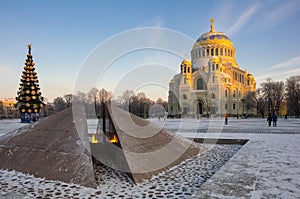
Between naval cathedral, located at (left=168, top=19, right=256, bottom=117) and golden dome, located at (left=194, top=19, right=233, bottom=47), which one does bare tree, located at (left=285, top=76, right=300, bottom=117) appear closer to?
naval cathedral, located at (left=168, top=19, right=256, bottom=117)

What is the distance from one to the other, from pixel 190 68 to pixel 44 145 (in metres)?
54.6

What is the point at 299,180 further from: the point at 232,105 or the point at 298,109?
the point at 232,105

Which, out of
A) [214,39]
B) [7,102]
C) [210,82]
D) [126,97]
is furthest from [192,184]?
[7,102]

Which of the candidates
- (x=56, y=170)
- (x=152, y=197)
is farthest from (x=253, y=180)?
(x=56, y=170)

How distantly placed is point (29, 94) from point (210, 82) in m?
40.4

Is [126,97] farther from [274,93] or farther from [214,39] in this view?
[214,39]

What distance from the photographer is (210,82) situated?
54.2 meters

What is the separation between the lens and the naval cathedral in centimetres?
5334

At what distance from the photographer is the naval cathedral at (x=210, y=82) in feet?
175

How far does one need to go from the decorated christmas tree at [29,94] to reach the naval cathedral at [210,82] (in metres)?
33.2

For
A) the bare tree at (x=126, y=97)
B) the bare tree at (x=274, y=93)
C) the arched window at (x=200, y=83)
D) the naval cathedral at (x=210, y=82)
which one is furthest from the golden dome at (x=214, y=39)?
the bare tree at (x=126, y=97)

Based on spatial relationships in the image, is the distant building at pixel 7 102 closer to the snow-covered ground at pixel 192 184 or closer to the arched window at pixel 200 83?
the arched window at pixel 200 83

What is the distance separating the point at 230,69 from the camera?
58.0m

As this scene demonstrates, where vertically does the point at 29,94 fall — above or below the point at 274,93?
below
